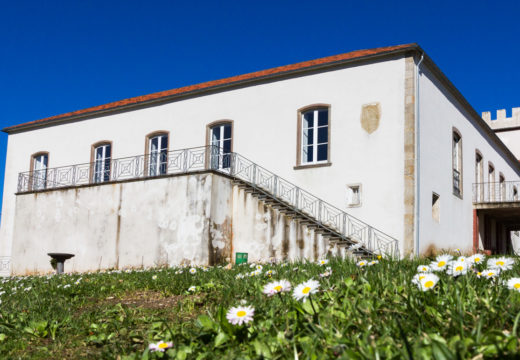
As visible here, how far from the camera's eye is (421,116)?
1561 centimetres

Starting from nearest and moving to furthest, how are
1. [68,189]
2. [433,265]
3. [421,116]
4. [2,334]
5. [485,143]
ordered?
[433,265] → [2,334] → [421,116] → [68,189] → [485,143]

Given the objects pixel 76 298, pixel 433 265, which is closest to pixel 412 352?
pixel 433 265

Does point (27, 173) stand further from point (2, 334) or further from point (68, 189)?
point (2, 334)

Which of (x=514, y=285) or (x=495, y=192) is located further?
(x=495, y=192)

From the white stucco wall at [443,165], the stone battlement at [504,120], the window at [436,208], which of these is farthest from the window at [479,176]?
the stone battlement at [504,120]

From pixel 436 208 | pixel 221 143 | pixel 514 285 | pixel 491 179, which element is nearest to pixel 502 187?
pixel 491 179

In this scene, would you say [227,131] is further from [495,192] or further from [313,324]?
[313,324]

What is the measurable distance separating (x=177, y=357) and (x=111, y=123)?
20.0 m

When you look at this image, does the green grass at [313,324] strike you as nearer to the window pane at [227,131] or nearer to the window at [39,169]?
the window pane at [227,131]

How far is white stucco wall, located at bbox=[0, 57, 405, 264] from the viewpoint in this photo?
1515 centimetres

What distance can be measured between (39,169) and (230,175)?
1230 centimetres

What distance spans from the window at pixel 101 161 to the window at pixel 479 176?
15.6m

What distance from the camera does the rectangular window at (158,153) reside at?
19875 millimetres

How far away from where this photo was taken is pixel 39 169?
2400 centimetres
